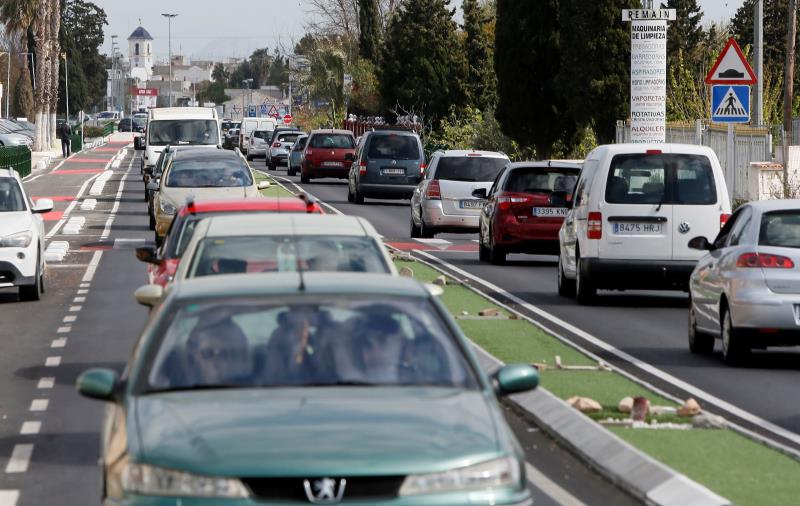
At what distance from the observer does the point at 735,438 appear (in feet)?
37.4

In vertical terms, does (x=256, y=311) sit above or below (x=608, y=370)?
above

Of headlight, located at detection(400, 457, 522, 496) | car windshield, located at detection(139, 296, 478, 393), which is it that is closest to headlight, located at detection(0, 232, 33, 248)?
car windshield, located at detection(139, 296, 478, 393)

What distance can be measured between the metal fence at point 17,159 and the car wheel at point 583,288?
1523 inches

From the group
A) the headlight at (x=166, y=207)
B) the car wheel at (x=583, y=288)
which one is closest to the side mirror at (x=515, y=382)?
the car wheel at (x=583, y=288)

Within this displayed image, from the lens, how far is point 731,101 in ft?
91.4

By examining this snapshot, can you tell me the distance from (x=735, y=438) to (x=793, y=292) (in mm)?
4320

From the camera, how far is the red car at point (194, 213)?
14.2 metres

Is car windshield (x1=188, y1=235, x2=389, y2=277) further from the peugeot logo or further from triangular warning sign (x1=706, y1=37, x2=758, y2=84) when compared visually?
triangular warning sign (x1=706, y1=37, x2=758, y2=84)

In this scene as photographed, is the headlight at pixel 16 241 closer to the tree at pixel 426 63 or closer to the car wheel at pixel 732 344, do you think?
the car wheel at pixel 732 344

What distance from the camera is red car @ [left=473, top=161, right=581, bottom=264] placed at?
89.1 ft

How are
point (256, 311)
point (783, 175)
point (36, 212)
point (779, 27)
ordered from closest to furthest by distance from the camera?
1. point (256, 311)
2. point (36, 212)
3. point (783, 175)
4. point (779, 27)

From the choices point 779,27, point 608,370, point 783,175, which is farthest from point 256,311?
point 779,27

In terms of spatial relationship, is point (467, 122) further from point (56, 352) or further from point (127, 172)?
point (56, 352)

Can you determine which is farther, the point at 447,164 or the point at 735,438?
the point at 447,164
